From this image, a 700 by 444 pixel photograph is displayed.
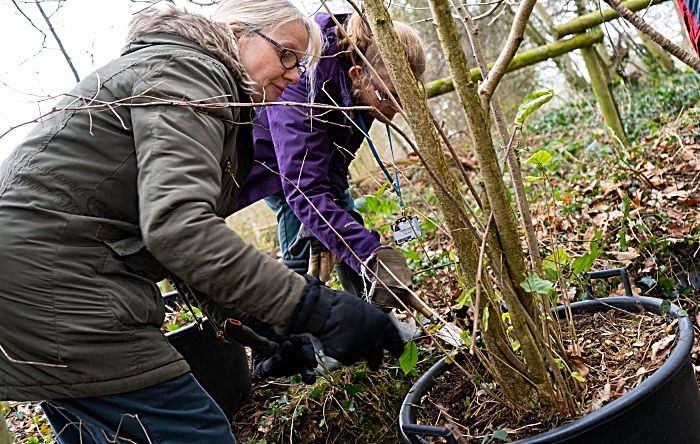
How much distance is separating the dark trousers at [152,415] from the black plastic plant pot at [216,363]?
120 centimetres

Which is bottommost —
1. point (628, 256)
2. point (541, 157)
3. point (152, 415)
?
point (628, 256)

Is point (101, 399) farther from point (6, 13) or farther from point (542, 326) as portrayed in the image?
point (6, 13)

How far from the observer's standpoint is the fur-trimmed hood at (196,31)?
62.4 inches

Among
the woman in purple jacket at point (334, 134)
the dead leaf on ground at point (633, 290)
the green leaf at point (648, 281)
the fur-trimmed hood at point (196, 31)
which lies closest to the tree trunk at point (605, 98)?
the dead leaf on ground at point (633, 290)

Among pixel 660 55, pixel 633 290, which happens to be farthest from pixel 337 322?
pixel 660 55

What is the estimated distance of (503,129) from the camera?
69.3 inches

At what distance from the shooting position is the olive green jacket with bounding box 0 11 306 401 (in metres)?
1.32

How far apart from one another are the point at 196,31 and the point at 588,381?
1.50 metres

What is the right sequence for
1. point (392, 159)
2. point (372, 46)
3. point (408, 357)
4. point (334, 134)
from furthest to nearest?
point (334, 134)
point (372, 46)
point (392, 159)
point (408, 357)

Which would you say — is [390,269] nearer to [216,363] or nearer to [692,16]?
[216,363]

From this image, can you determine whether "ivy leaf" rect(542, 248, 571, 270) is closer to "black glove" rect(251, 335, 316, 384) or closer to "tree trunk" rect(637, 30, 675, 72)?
"black glove" rect(251, 335, 316, 384)

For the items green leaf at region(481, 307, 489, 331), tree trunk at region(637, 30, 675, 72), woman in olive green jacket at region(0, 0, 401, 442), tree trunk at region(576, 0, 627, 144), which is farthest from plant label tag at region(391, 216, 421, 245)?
tree trunk at region(637, 30, 675, 72)

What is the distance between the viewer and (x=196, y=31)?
159cm

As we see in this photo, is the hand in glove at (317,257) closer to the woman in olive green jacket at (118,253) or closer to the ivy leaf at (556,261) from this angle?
the ivy leaf at (556,261)
